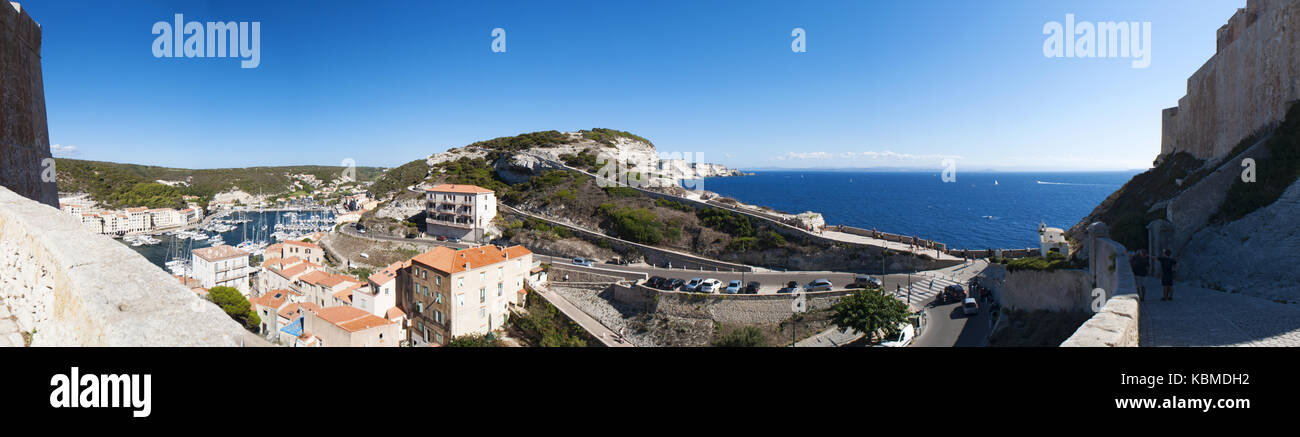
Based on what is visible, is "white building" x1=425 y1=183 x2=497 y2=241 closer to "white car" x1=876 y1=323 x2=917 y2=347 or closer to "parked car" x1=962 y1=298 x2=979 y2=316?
"white car" x1=876 y1=323 x2=917 y2=347

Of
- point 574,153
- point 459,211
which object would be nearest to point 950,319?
point 459,211

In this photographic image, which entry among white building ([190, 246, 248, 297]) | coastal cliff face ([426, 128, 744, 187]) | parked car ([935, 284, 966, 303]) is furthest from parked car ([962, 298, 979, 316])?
white building ([190, 246, 248, 297])

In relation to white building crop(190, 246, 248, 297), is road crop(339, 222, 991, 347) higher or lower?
higher
